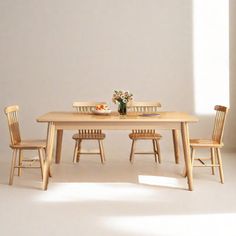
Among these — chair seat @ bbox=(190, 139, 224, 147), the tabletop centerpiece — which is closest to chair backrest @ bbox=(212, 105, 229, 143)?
chair seat @ bbox=(190, 139, 224, 147)

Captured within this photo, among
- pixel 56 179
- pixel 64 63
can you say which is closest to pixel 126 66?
pixel 64 63

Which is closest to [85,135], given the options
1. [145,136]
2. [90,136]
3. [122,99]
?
[90,136]

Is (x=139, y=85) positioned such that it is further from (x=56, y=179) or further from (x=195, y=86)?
(x=56, y=179)

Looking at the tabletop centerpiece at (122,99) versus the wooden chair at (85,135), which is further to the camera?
the wooden chair at (85,135)

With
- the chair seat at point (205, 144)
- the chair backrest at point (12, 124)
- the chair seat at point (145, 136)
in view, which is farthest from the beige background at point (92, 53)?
the chair seat at point (205, 144)

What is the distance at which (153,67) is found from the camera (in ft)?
20.3

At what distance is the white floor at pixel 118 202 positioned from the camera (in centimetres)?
302

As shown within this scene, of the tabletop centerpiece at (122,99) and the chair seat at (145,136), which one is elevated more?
the tabletop centerpiece at (122,99)

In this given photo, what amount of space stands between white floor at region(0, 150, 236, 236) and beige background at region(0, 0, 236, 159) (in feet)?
4.52

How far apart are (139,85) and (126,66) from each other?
33cm

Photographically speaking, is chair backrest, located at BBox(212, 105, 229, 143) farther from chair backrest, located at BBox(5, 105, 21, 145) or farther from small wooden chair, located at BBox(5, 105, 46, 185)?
chair backrest, located at BBox(5, 105, 21, 145)

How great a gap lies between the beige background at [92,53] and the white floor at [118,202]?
54.2 inches

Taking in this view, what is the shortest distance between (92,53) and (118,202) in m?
3.03

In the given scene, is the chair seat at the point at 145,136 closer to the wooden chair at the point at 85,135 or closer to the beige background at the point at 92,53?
the wooden chair at the point at 85,135
